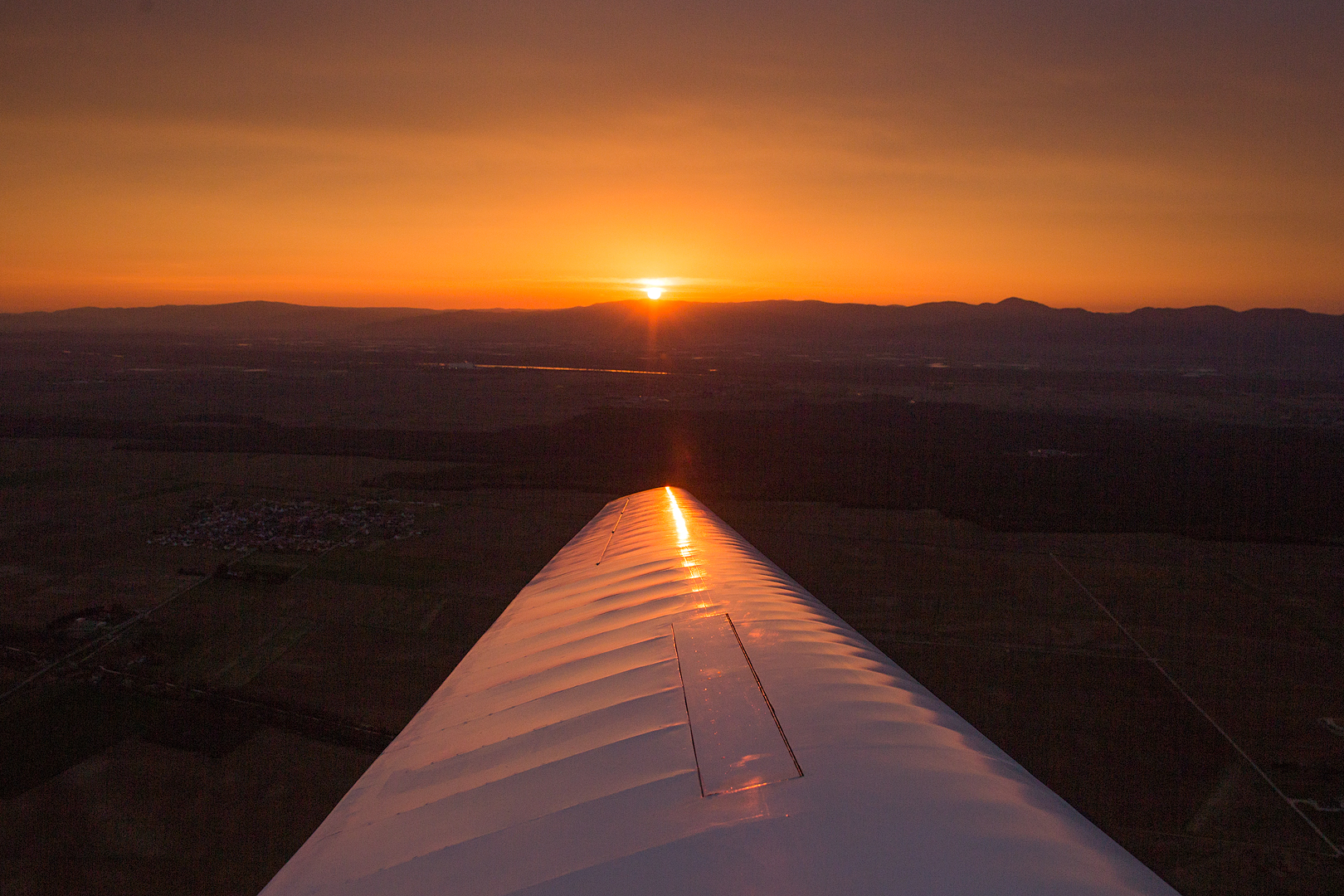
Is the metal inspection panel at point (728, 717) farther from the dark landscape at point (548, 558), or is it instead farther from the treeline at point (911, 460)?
the treeline at point (911, 460)

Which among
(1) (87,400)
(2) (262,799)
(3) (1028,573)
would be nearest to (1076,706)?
(3) (1028,573)

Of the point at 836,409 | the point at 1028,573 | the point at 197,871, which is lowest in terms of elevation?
the point at 197,871

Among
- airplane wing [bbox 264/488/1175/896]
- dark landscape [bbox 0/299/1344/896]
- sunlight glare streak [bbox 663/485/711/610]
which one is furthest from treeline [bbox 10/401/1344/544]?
airplane wing [bbox 264/488/1175/896]

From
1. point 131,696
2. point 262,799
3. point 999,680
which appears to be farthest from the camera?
point 999,680

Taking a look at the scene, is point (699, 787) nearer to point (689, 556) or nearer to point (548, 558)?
point (689, 556)

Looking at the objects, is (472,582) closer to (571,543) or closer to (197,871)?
(197,871)

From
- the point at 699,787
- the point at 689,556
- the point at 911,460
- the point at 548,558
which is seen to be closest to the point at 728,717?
the point at 699,787

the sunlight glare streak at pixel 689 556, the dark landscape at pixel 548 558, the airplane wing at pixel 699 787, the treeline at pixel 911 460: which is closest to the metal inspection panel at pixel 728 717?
the airplane wing at pixel 699 787

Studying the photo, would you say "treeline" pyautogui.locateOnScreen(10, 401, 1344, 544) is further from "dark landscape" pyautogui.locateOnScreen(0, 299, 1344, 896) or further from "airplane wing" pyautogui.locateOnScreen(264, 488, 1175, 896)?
"airplane wing" pyautogui.locateOnScreen(264, 488, 1175, 896)
